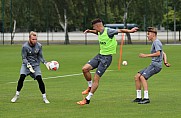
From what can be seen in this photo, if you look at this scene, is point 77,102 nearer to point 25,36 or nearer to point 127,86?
point 127,86

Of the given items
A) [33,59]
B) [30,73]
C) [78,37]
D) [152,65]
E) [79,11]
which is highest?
[79,11]

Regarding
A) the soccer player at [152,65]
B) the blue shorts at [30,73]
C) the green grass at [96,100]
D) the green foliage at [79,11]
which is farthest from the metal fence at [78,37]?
the soccer player at [152,65]

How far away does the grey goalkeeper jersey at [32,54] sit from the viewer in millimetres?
14906

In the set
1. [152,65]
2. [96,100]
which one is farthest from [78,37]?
[152,65]

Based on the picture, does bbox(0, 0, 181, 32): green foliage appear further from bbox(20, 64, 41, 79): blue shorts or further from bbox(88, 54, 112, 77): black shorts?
bbox(88, 54, 112, 77): black shorts

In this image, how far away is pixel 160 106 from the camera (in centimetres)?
1421

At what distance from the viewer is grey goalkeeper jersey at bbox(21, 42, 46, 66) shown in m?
14.9

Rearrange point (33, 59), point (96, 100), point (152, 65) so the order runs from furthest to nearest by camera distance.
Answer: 1. point (96, 100)
2. point (33, 59)
3. point (152, 65)

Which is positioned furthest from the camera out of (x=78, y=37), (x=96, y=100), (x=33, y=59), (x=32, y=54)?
(x=78, y=37)

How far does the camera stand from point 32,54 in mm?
14969

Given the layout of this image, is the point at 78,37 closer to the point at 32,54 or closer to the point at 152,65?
the point at 32,54

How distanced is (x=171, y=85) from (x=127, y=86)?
152 cm

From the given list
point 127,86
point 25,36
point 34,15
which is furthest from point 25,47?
point 25,36

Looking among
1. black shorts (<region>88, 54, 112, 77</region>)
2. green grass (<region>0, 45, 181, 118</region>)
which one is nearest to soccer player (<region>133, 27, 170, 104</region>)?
green grass (<region>0, 45, 181, 118</region>)
